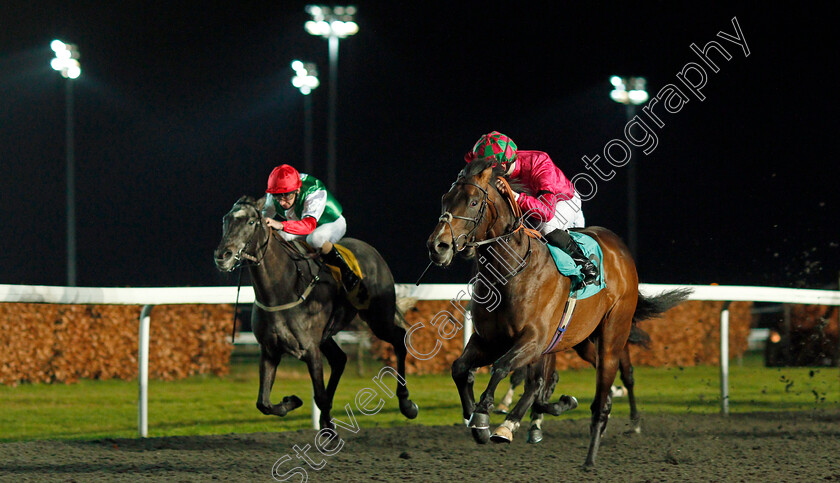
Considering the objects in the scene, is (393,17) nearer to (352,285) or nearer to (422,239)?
(422,239)

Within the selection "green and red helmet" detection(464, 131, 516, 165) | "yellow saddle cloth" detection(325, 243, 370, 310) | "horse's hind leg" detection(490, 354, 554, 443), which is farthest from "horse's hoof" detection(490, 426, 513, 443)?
"yellow saddle cloth" detection(325, 243, 370, 310)

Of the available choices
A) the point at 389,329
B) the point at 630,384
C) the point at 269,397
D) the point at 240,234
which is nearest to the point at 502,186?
the point at 240,234

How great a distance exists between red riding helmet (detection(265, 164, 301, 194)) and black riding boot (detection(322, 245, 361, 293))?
45cm

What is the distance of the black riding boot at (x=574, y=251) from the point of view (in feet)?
13.2

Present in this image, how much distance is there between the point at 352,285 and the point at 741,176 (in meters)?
9.49

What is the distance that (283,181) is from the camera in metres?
4.49

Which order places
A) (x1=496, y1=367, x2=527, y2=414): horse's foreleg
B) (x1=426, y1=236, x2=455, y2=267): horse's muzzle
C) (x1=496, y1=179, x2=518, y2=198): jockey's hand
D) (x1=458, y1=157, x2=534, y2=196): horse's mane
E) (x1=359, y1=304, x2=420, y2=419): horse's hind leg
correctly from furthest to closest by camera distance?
(x1=496, y1=367, x2=527, y2=414): horse's foreleg → (x1=359, y1=304, x2=420, y2=419): horse's hind leg → (x1=496, y1=179, x2=518, y2=198): jockey's hand → (x1=458, y1=157, x2=534, y2=196): horse's mane → (x1=426, y1=236, x2=455, y2=267): horse's muzzle

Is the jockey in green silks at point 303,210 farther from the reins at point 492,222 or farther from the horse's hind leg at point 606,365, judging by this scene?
the horse's hind leg at point 606,365

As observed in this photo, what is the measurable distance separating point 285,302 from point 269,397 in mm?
517

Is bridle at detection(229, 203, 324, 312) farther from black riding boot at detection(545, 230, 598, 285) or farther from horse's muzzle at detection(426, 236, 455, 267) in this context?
black riding boot at detection(545, 230, 598, 285)

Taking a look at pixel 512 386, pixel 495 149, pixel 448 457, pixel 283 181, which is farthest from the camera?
pixel 512 386

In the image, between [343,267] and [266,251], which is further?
[343,267]

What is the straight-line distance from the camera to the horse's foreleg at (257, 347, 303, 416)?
405 cm

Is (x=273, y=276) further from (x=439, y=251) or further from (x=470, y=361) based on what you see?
(x=439, y=251)
